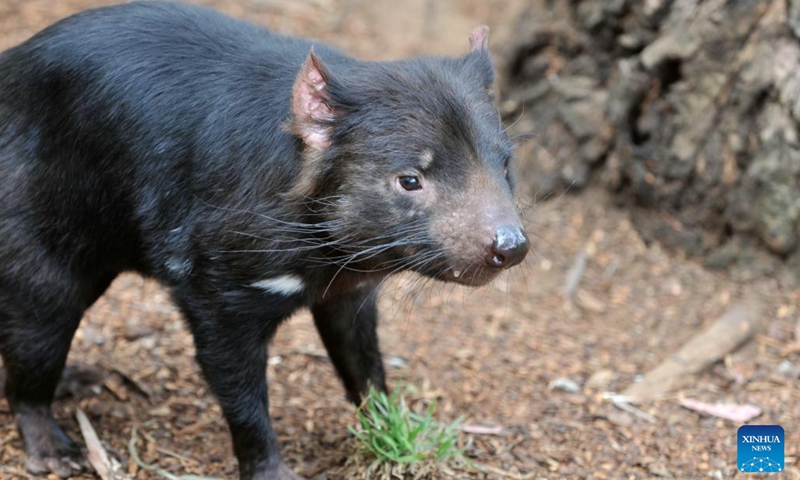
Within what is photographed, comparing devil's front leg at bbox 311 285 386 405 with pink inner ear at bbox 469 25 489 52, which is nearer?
pink inner ear at bbox 469 25 489 52

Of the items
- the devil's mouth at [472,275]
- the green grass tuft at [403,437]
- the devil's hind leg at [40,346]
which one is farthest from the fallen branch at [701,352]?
the devil's hind leg at [40,346]

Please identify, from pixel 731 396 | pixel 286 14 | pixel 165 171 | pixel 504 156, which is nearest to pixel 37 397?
pixel 165 171

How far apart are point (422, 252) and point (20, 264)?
59.9 inches

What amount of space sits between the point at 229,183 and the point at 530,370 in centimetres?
219

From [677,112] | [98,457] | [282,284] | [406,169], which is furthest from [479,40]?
[677,112]

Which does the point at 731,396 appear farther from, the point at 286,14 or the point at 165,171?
the point at 286,14

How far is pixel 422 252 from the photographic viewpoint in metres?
3.08

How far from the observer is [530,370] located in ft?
16.1

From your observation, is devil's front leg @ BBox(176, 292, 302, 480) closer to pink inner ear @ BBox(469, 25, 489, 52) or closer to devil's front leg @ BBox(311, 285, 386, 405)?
devil's front leg @ BBox(311, 285, 386, 405)

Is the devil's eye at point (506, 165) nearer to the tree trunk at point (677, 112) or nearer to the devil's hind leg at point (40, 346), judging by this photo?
the tree trunk at point (677, 112)

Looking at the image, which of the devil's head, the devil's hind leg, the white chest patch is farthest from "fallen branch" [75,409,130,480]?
the devil's head

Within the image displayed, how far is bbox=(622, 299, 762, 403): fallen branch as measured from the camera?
4.62 meters

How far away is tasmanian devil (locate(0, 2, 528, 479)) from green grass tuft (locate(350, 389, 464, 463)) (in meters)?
0.34

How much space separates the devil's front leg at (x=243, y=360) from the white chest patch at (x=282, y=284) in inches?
1.2
